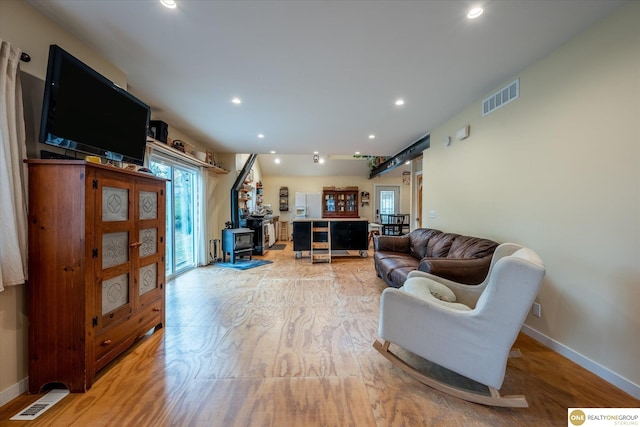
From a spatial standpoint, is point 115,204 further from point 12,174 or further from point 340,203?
point 340,203

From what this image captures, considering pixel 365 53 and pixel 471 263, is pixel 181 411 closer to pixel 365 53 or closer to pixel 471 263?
pixel 471 263

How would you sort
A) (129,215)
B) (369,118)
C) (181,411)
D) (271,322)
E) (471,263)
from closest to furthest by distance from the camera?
(181,411) < (129,215) < (471,263) < (271,322) < (369,118)

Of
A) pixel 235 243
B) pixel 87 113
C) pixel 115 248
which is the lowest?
pixel 235 243

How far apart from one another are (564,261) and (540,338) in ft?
2.56

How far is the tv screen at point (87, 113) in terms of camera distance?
1.55m

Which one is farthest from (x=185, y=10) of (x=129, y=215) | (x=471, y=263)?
(x=471, y=263)

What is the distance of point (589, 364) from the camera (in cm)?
183

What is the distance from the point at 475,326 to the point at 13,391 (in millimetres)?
2932

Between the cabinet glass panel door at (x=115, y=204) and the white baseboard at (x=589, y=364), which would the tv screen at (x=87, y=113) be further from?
the white baseboard at (x=589, y=364)

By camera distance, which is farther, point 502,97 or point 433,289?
point 502,97

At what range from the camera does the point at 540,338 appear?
2232 millimetres

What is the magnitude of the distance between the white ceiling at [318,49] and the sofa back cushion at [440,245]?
177 centimetres

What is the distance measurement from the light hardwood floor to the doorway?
763cm

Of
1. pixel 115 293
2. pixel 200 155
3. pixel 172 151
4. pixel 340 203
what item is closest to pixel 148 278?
pixel 115 293
